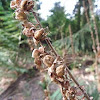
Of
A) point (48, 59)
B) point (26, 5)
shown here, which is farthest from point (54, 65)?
point (26, 5)

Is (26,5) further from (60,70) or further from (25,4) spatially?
(60,70)

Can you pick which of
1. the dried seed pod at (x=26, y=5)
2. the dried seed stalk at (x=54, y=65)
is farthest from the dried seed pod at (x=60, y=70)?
the dried seed pod at (x=26, y=5)

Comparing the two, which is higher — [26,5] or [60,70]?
[26,5]

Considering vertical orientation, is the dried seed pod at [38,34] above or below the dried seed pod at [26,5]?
below

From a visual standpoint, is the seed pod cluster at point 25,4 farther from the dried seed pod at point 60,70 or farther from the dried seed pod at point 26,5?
the dried seed pod at point 60,70

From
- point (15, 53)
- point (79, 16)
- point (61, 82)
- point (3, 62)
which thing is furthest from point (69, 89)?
point (79, 16)

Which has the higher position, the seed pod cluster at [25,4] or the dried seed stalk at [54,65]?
the seed pod cluster at [25,4]

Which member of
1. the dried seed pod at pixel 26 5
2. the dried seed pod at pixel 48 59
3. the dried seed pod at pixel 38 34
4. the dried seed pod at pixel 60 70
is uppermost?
the dried seed pod at pixel 26 5

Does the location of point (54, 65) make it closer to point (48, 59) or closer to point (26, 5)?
point (48, 59)

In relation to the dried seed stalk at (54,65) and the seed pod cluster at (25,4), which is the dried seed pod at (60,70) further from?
the seed pod cluster at (25,4)

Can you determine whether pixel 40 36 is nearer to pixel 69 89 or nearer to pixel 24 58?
pixel 69 89

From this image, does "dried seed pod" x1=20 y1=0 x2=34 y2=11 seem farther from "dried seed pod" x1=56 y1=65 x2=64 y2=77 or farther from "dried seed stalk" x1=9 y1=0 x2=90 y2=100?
"dried seed pod" x1=56 y1=65 x2=64 y2=77

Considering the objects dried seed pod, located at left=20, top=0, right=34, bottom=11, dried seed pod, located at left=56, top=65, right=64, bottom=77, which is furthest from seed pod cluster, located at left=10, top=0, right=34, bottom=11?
dried seed pod, located at left=56, top=65, right=64, bottom=77
